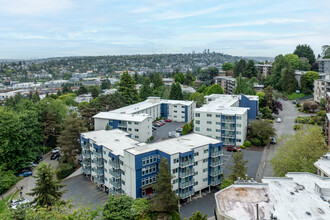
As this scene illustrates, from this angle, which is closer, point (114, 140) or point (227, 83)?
point (114, 140)

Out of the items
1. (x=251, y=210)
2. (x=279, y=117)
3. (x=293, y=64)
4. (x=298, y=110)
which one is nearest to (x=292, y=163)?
(x=251, y=210)

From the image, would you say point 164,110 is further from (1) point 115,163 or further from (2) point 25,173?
(1) point 115,163

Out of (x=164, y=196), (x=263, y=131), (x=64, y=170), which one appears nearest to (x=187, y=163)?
(x=164, y=196)

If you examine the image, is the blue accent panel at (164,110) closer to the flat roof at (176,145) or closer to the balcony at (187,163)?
the flat roof at (176,145)

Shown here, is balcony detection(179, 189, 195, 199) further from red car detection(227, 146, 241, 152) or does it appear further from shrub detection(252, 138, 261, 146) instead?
shrub detection(252, 138, 261, 146)

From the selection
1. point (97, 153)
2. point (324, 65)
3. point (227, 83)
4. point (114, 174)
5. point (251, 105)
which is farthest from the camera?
point (227, 83)

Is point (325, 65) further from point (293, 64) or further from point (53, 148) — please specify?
point (53, 148)

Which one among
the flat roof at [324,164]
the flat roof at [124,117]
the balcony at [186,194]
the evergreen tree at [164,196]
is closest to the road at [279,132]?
the flat roof at [324,164]
